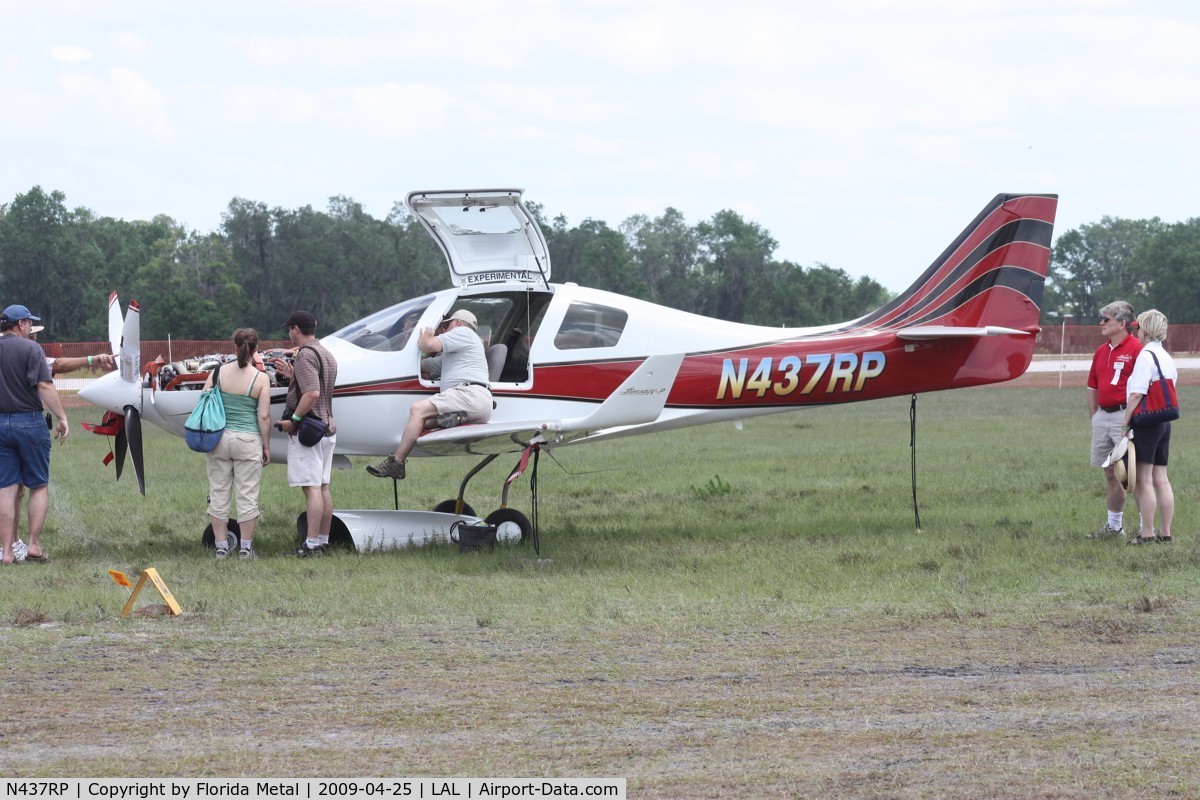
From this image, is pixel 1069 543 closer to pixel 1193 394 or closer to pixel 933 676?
pixel 933 676

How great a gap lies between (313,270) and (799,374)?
44406 millimetres

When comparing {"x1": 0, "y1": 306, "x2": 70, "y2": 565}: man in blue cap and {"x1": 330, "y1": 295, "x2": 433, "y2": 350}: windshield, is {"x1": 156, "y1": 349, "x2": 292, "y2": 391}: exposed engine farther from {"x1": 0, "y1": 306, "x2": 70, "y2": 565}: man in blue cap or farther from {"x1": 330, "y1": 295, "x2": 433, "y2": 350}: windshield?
{"x1": 0, "y1": 306, "x2": 70, "y2": 565}: man in blue cap

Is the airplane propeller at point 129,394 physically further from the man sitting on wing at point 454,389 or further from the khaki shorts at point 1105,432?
the khaki shorts at point 1105,432

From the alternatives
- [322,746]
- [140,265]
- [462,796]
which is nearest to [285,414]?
[322,746]

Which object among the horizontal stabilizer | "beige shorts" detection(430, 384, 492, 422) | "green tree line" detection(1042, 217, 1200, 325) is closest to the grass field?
"beige shorts" detection(430, 384, 492, 422)

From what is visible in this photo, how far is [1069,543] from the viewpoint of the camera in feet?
32.1

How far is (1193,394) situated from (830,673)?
96.2 feet

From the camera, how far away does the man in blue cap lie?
9.39 meters

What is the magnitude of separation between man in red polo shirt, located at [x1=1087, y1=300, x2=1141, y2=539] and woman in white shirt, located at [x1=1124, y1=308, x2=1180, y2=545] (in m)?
0.17

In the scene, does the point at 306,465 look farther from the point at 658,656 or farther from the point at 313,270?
the point at 313,270

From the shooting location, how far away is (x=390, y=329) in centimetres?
1046

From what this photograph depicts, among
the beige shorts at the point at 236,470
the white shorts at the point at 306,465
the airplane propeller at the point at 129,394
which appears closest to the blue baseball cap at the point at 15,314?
the airplane propeller at the point at 129,394
